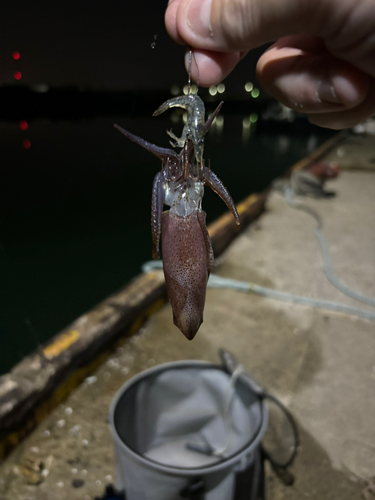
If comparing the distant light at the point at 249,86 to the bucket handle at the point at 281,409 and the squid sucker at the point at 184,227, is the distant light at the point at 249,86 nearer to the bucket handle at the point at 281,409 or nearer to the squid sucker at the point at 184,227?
the squid sucker at the point at 184,227

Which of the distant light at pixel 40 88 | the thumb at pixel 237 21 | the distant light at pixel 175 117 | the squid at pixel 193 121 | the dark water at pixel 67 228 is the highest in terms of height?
the thumb at pixel 237 21

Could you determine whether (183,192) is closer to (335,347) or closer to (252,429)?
(252,429)

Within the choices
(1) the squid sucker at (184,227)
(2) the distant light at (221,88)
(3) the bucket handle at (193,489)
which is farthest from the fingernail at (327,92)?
(3) the bucket handle at (193,489)

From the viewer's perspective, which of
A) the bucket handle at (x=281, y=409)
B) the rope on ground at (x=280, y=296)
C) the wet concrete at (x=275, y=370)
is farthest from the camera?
the rope on ground at (x=280, y=296)

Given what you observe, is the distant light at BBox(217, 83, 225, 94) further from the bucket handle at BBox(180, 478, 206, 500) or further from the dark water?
the bucket handle at BBox(180, 478, 206, 500)

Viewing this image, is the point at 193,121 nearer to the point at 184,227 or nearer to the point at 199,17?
the point at 184,227

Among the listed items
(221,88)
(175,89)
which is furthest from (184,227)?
(221,88)

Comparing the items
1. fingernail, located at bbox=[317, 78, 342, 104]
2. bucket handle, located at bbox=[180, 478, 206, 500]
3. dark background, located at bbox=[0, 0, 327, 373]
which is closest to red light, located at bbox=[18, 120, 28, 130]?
dark background, located at bbox=[0, 0, 327, 373]
